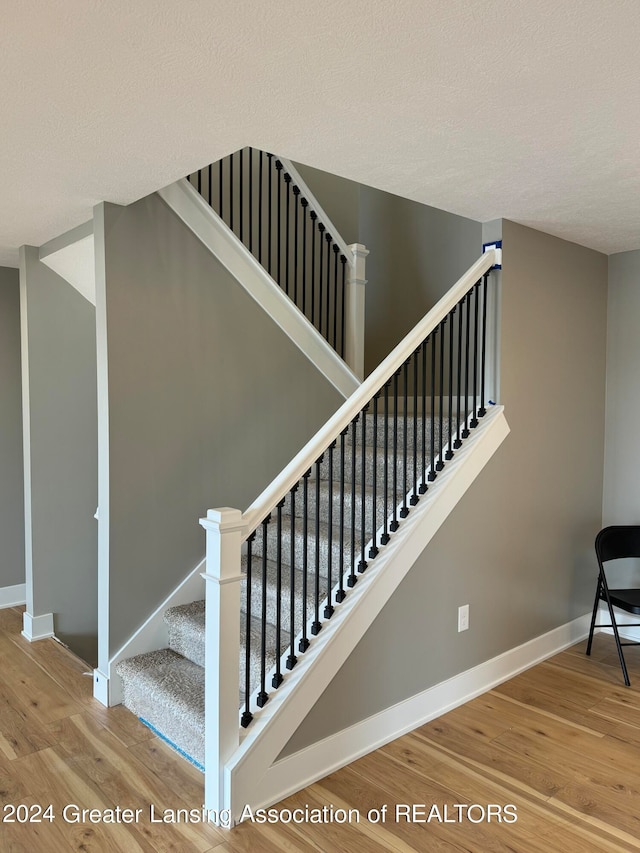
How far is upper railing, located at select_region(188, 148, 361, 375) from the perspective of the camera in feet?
13.8

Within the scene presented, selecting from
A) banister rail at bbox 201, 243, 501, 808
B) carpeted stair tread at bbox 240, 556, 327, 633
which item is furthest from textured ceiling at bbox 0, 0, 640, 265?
carpeted stair tread at bbox 240, 556, 327, 633

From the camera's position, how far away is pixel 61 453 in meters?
3.89

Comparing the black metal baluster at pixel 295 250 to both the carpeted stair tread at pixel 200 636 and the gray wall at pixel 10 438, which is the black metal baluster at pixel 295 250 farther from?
the carpeted stair tread at pixel 200 636

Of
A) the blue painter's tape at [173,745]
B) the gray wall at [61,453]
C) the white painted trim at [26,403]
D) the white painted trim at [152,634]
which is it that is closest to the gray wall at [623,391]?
the white painted trim at [152,634]

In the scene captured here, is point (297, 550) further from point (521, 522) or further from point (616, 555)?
point (616, 555)

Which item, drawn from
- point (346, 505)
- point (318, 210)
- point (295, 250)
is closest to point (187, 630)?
point (346, 505)

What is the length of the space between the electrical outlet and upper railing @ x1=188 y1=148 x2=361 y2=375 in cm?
180

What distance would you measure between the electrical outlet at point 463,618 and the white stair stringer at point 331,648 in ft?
1.60

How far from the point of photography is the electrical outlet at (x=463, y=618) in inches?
121

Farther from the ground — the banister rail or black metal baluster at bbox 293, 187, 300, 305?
black metal baluster at bbox 293, 187, 300, 305

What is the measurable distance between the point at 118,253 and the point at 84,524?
1.87m

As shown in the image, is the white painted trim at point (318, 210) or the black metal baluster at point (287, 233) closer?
the black metal baluster at point (287, 233)

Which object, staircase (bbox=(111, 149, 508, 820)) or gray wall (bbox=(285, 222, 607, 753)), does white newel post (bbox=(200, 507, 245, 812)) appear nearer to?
staircase (bbox=(111, 149, 508, 820))

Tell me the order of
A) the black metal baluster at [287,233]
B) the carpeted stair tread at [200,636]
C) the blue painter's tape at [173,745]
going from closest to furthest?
the blue painter's tape at [173,745], the carpeted stair tread at [200,636], the black metal baluster at [287,233]
